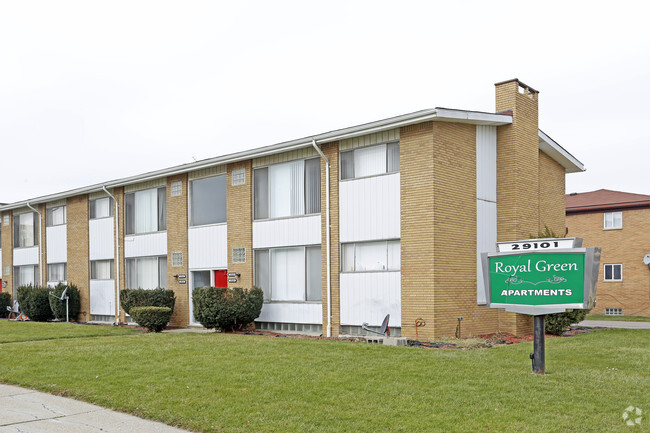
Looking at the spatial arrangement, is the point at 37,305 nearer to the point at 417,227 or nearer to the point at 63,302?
the point at 63,302

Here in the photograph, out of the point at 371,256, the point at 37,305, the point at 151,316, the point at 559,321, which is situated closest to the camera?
the point at 559,321

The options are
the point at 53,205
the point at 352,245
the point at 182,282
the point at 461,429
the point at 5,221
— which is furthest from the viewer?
the point at 5,221

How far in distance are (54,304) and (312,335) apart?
541 inches

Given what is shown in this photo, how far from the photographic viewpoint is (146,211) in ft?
80.3

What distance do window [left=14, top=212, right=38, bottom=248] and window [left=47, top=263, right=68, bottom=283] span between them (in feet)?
6.40

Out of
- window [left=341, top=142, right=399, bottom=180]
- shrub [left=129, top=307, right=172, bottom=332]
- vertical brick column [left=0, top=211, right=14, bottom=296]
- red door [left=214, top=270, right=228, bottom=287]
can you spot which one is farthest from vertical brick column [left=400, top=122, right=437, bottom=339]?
vertical brick column [left=0, top=211, right=14, bottom=296]

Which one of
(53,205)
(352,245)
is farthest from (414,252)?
(53,205)

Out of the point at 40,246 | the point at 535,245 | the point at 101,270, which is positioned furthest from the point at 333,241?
the point at 40,246

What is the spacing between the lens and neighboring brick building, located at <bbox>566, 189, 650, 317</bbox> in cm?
2997

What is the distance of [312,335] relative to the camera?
1792cm

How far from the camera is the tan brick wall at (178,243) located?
22.3 metres

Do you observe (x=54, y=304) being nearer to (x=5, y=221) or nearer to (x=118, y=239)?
(x=118, y=239)

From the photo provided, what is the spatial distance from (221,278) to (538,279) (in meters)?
13.0

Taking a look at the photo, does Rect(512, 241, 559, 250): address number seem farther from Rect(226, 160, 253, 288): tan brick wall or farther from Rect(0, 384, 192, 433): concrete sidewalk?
Rect(226, 160, 253, 288): tan brick wall
